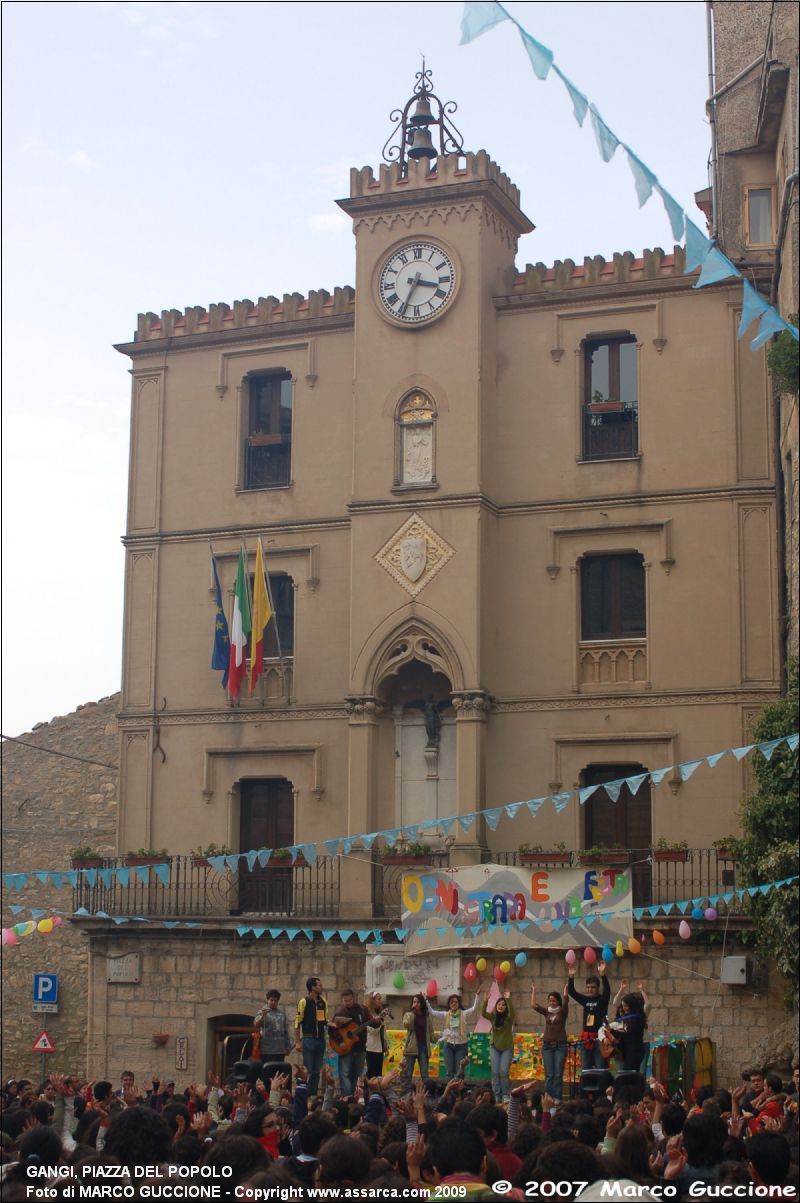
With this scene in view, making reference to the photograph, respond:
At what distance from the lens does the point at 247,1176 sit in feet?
33.1

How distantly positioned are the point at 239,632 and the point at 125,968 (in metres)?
6.20

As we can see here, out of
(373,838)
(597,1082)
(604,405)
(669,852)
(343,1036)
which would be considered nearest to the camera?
(597,1082)

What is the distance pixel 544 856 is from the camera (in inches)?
1074

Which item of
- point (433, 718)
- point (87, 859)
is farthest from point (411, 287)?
point (87, 859)

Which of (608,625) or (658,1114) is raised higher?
(608,625)

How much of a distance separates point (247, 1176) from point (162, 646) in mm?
22618

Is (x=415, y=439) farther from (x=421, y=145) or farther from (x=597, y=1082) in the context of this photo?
(x=597, y=1082)

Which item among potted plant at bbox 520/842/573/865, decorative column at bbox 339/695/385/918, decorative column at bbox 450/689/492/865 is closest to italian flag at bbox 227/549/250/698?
decorative column at bbox 339/695/385/918

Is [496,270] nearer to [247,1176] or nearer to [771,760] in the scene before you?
[771,760]

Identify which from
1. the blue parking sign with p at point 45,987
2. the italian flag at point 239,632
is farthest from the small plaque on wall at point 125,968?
the blue parking sign with p at point 45,987

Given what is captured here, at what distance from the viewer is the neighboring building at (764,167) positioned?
24984mm

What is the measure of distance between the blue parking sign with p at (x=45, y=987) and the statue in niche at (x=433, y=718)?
1198 centimetres

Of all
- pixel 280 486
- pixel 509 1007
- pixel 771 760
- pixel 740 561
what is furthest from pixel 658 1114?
pixel 280 486

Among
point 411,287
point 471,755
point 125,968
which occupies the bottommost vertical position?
point 125,968
